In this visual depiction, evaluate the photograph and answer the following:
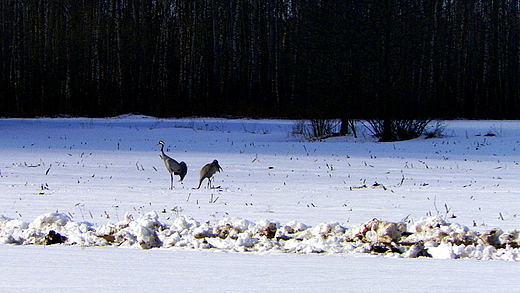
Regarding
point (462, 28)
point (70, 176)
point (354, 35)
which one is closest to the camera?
point (70, 176)

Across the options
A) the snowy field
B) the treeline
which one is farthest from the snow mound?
the treeline

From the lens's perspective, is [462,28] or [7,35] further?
[462,28]

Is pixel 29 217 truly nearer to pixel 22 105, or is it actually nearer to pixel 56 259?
pixel 56 259

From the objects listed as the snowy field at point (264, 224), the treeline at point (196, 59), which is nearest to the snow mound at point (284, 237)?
the snowy field at point (264, 224)

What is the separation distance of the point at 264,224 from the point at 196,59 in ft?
138

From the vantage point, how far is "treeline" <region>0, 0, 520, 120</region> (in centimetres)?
4216

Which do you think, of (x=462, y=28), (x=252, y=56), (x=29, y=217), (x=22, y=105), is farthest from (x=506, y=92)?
(x=29, y=217)

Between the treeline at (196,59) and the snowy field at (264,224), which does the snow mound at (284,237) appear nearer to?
the snowy field at (264,224)

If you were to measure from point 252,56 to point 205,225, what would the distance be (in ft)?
137

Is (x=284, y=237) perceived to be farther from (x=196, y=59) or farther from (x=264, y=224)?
(x=196, y=59)

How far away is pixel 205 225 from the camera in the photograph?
17.3ft

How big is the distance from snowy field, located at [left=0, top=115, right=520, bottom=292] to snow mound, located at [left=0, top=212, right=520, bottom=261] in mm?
12

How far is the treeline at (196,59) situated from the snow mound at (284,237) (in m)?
32.4

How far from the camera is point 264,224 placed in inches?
205
